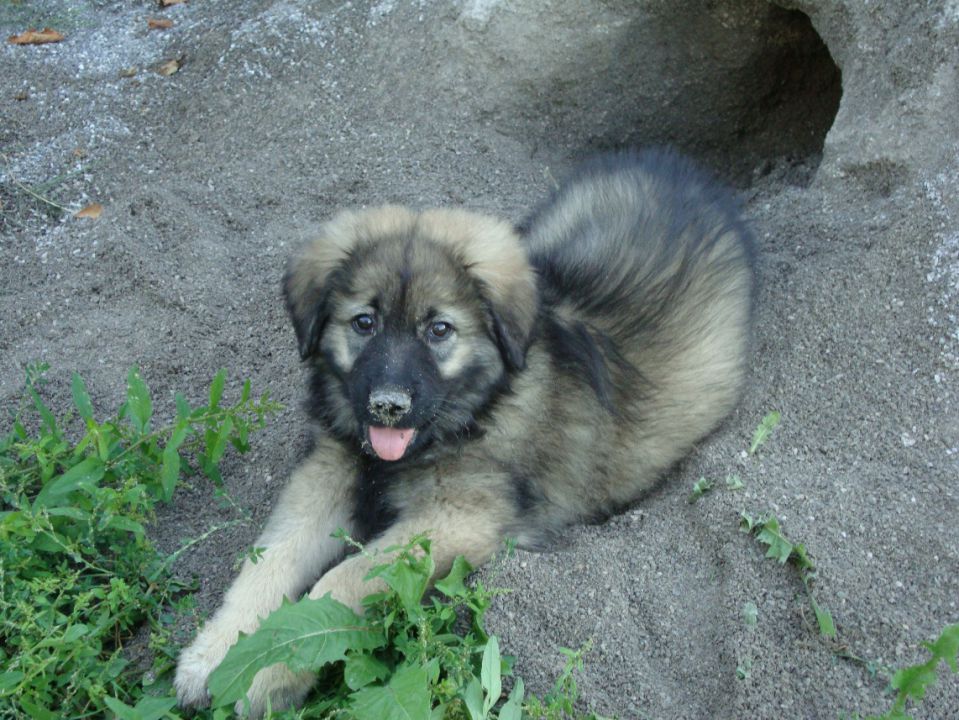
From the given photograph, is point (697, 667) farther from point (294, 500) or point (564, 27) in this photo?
point (564, 27)

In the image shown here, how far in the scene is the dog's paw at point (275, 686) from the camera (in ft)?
8.30

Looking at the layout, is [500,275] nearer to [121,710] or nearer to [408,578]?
[408,578]

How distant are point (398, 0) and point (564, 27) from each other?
857mm

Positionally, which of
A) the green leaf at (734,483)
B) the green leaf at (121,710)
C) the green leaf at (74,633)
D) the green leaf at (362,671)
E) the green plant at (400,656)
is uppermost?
the green leaf at (734,483)

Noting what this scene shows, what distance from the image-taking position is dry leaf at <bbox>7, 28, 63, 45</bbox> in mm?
5012

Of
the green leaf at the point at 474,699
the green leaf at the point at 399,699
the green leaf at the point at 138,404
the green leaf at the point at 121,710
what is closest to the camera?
the green leaf at the point at 399,699

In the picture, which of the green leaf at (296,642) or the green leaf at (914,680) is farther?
the green leaf at (296,642)

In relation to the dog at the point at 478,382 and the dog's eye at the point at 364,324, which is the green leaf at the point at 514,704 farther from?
the dog's eye at the point at 364,324

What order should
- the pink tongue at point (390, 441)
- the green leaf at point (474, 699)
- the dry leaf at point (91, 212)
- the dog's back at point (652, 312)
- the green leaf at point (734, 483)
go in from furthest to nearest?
the dry leaf at point (91, 212), the dog's back at point (652, 312), the green leaf at point (734, 483), the pink tongue at point (390, 441), the green leaf at point (474, 699)

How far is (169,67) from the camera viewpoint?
486 centimetres

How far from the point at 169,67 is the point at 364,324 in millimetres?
2779

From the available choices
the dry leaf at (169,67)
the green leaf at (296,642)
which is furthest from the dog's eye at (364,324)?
the dry leaf at (169,67)

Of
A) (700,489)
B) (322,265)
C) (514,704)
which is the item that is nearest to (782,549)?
(700,489)

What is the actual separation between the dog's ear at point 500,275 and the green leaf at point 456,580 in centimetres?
57
